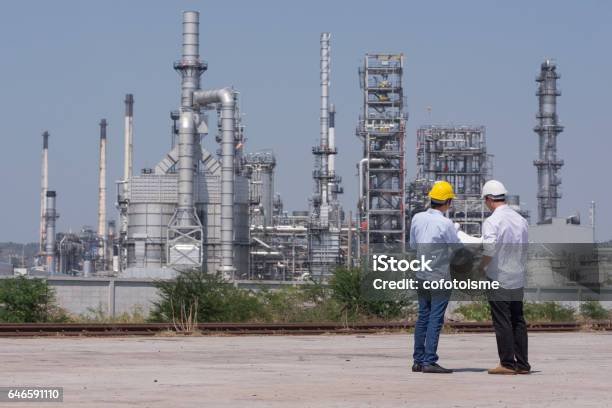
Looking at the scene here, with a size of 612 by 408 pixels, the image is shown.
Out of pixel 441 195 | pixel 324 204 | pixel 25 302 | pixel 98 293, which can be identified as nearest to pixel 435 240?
pixel 441 195

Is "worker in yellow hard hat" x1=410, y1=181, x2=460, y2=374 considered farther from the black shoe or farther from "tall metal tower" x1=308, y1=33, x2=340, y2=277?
"tall metal tower" x1=308, y1=33, x2=340, y2=277

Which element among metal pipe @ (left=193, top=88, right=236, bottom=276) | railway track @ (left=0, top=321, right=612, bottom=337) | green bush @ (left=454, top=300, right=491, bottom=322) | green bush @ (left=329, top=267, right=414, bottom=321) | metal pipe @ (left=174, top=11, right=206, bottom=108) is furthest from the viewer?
metal pipe @ (left=174, top=11, right=206, bottom=108)

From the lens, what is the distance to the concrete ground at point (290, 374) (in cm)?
777

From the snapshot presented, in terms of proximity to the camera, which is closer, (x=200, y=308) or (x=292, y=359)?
(x=292, y=359)

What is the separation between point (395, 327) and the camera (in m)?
19.6

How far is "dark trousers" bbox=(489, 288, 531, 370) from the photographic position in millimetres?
10141

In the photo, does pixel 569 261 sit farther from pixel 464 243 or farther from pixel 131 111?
pixel 131 111

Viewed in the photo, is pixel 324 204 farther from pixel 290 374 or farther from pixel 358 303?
pixel 290 374

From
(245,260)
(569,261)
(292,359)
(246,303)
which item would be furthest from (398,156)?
(292,359)

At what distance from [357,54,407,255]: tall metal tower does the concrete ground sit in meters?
67.6

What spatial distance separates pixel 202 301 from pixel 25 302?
11.1ft

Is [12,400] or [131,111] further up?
[131,111]

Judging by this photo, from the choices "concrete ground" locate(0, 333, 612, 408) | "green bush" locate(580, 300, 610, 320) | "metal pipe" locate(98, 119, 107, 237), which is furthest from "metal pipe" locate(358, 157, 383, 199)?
"concrete ground" locate(0, 333, 612, 408)

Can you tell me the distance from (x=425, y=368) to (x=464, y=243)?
3.67 feet
